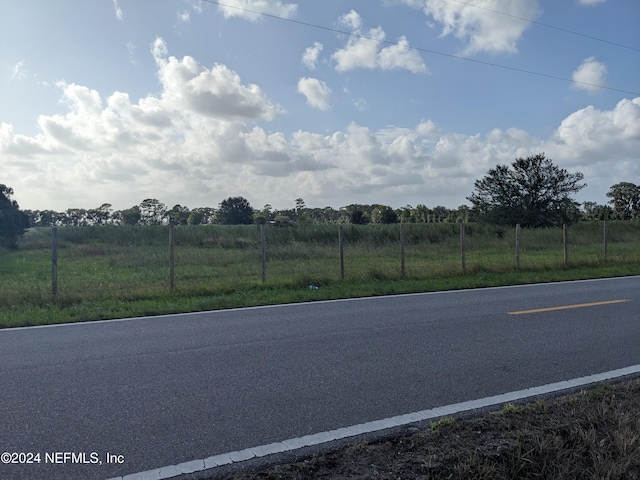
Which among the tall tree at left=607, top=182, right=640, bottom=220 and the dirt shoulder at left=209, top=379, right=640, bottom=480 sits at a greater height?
the tall tree at left=607, top=182, right=640, bottom=220

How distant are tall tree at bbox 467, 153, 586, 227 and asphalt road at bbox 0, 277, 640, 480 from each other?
120 feet

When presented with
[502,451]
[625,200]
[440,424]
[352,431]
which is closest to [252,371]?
[352,431]

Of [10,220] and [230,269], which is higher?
[10,220]

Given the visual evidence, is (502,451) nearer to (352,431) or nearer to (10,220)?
(352,431)

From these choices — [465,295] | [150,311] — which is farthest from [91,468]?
[465,295]

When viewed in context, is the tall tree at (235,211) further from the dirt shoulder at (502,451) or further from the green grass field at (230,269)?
the dirt shoulder at (502,451)

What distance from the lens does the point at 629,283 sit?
1303 centimetres

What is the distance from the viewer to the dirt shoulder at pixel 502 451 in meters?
3.12

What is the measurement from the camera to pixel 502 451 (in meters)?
3.33

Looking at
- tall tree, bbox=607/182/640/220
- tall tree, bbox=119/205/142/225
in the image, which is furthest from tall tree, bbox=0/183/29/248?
tall tree, bbox=607/182/640/220

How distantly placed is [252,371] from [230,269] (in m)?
12.0

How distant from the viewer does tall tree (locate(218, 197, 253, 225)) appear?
55312 millimetres

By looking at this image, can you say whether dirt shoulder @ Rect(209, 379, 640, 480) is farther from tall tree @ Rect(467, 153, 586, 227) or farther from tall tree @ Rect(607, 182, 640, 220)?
tall tree @ Rect(607, 182, 640, 220)

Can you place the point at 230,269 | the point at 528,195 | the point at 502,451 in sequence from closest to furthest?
1. the point at 502,451
2. the point at 230,269
3. the point at 528,195
